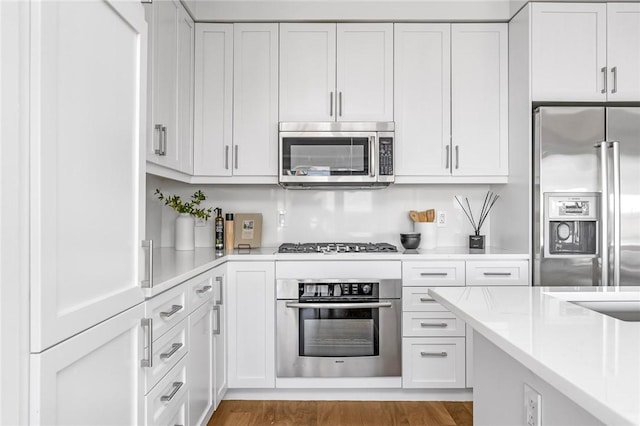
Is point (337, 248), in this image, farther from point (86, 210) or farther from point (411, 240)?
point (86, 210)

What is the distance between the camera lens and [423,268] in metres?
2.79

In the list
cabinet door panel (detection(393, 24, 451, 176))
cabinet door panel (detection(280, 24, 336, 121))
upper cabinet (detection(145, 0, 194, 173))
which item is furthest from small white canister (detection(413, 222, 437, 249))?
upper cabinet (detection(145, 0, 194, 173))

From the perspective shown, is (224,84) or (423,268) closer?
(423,268)

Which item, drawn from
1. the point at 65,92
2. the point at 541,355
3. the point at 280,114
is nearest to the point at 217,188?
the point at 280,114

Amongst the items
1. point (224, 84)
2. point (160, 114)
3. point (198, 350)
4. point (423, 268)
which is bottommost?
point (198, 350)

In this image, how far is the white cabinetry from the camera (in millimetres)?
2787

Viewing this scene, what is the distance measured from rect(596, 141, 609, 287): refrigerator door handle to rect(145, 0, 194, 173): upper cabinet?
2414 mm

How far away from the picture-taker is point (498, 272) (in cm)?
279

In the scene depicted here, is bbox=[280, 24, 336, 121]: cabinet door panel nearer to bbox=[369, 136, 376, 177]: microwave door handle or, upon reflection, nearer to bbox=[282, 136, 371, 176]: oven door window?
bbox=[282, 136, 371, 176]: oven door window

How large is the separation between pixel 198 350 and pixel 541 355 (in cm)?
170

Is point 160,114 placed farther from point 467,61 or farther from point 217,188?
point 467,61

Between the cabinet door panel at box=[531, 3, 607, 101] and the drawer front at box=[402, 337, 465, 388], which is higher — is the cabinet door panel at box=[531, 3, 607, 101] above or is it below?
above

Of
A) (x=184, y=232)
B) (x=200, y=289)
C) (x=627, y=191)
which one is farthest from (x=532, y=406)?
(x=184, y=232)

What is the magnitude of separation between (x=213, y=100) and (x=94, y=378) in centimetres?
228
